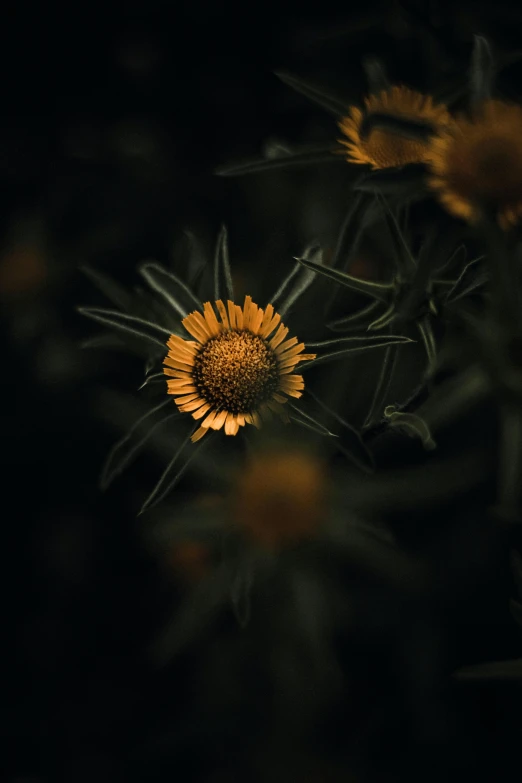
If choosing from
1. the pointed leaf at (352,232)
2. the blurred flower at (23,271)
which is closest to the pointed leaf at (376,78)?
the pointed leaf at (352,232)

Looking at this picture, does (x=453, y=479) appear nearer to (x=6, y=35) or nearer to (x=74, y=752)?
(x=74, y=752)

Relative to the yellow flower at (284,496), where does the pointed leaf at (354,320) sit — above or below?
above

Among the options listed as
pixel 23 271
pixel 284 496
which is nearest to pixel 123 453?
pixel 284 496

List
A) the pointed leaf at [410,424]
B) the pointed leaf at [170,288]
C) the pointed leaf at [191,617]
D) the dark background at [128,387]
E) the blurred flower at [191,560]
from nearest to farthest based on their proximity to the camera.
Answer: the pointed leaf at [410,424], the pointed leaf at [170,288], the pointed leaf at [191,617], the dark background at [128,387], the blurred flower at [191,560]

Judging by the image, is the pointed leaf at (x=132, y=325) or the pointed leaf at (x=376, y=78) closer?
the pointed leaf at (x=132, y=325)

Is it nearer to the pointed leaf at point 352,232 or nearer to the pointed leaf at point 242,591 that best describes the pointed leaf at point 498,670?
the pointed leaf at point 242,591

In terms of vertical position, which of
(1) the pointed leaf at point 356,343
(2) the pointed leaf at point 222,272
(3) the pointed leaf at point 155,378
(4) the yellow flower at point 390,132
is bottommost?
(3) the pointed leaf at point 155,378
